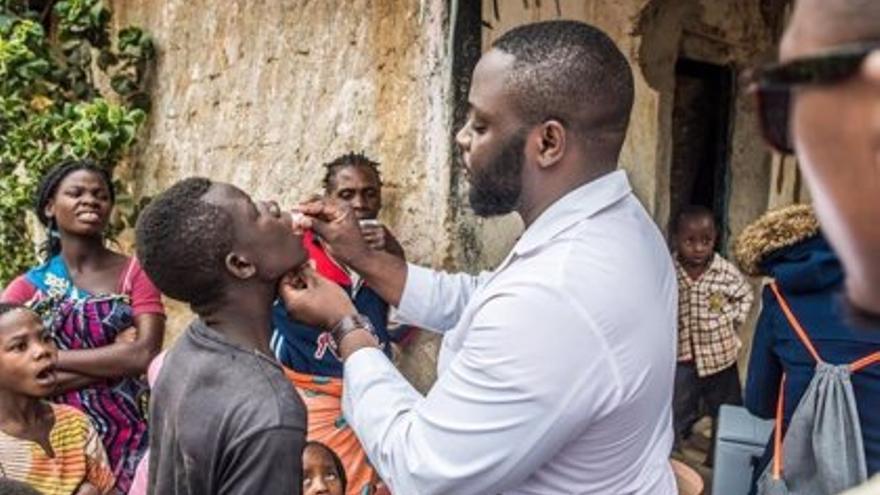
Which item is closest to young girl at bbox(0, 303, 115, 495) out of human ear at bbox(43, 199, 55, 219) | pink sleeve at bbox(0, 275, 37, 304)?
pink sleeve at bbox(0, 275, 37, 304)

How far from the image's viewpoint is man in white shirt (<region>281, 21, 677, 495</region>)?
1.66 metres

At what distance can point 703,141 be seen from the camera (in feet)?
18.9

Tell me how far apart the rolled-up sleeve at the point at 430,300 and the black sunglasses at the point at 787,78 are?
1.49 m

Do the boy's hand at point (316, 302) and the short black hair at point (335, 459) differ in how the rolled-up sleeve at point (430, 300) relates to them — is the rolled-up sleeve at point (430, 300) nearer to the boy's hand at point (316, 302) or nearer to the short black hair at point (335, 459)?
the boy's hand at point (316, 302)

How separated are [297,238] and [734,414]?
1711 millimetres

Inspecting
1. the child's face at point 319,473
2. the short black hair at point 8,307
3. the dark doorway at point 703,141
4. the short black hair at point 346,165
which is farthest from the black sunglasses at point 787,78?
the dark doorway at point 703,141

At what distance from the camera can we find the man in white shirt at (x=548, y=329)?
5.46 ft

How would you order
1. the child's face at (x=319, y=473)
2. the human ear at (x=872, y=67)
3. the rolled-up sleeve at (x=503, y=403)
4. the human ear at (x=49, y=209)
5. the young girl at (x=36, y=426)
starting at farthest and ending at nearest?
1. the human ear at (x=49, y=209)
2. the young girl at (x=36, y=426)
3. the child's face at (x=319, y=473)
4. the rolled-up sleeve at (x=503, y=403)
5. the human ear at (x=872, y=67)

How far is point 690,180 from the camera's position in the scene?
228 inches

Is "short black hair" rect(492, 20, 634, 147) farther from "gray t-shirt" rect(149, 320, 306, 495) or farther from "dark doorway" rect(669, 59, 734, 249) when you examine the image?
"dark doorway" rect(669, 59, 734, 249)

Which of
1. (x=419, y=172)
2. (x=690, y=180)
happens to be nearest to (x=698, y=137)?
(x=690, y=180)

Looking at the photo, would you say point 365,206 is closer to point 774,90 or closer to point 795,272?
point 795,272

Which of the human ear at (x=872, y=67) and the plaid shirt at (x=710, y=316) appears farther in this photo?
the plaid shirt at (x=710, y=316)

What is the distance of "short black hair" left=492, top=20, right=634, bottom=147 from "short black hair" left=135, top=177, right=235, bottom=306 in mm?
641
